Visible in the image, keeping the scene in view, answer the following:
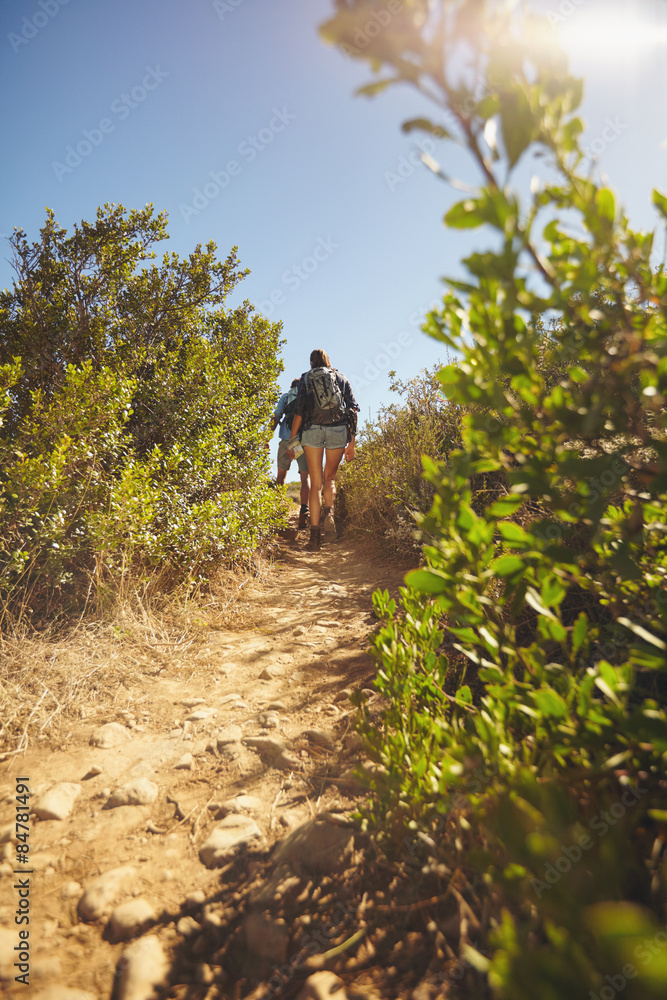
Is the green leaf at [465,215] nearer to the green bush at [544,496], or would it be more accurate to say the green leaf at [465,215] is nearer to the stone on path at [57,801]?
the green bush at [544,496]

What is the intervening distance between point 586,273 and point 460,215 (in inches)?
9.4

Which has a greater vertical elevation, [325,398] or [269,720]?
[325,398]

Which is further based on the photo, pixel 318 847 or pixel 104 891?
pixel 318 847

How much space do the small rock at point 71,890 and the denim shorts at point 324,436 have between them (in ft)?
15.9

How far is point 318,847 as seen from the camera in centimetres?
151

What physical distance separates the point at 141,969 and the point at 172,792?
73cm

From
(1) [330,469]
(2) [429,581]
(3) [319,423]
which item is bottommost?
(2) [429,581]

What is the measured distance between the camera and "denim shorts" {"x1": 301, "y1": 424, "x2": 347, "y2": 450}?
5.94 meters

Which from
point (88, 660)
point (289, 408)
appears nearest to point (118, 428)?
point (88, 660)

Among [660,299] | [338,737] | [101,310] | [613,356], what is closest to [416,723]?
[338,737]

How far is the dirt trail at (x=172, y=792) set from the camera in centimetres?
125

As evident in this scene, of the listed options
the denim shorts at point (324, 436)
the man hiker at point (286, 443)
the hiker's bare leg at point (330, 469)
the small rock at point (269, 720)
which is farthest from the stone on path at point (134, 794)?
the man hiker at point (286, 443)

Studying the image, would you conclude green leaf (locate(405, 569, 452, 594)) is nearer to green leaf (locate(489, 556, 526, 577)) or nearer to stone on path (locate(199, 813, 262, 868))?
green leaf (locate(489, 556, 526, 577))

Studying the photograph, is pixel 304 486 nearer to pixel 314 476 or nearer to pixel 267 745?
pixel 314 476
